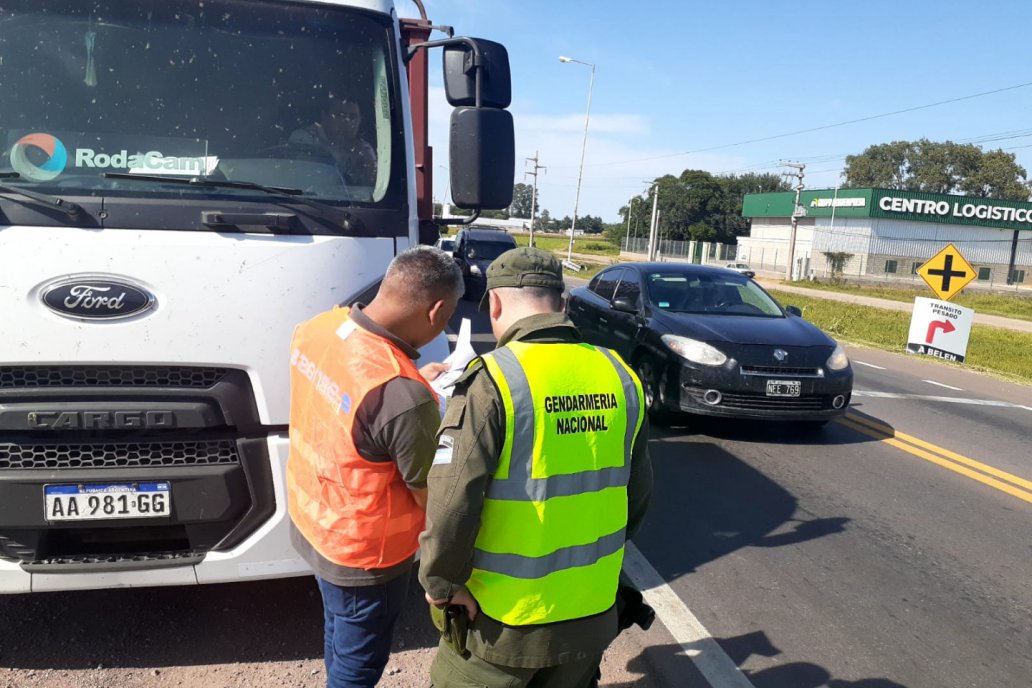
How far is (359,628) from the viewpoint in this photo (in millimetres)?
2277

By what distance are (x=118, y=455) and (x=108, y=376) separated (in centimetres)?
29

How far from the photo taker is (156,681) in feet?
9.72

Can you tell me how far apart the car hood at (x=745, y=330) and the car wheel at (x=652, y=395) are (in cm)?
45

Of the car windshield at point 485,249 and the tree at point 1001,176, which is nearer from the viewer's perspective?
the car windshield at point 485,249

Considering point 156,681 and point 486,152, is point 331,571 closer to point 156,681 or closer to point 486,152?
point 156,681

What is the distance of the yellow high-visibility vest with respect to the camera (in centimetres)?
183

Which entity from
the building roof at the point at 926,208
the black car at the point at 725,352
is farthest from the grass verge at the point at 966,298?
the black car at the point at 725,352

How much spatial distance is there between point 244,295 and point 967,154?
9719 centimetres

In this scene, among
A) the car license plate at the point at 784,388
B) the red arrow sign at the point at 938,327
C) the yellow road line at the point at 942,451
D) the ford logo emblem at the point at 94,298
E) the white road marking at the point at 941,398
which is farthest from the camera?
the red arrow sign at the point at 938,327

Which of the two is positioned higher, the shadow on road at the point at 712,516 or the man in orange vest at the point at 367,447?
the man in orange vest at the point at 367,447

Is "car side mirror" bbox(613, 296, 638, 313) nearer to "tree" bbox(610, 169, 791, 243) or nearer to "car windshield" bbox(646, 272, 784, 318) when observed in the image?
"car windshield" bbox(646, 272, 784, 318)

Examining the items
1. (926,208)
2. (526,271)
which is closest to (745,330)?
(526,271)

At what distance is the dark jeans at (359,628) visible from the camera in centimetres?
226

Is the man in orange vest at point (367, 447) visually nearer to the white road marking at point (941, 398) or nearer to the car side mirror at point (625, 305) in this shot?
the car side mirror at point (625, 305)
